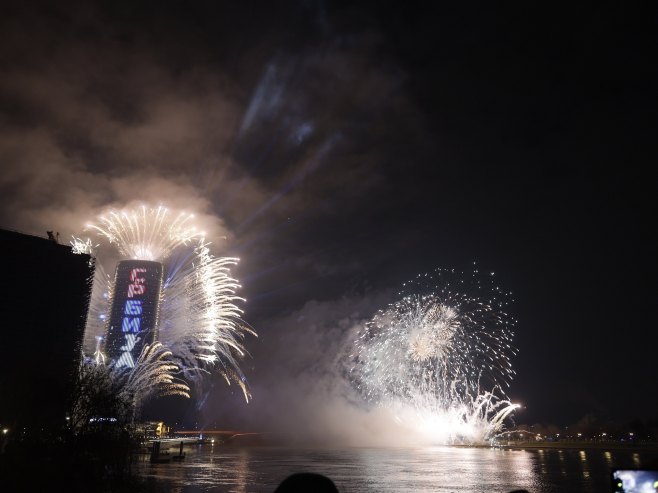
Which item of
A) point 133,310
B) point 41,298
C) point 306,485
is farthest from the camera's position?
point 133,310

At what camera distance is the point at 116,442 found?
1117 inches

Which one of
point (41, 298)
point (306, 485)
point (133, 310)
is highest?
point (133, 310)

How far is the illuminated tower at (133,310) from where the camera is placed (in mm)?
118188

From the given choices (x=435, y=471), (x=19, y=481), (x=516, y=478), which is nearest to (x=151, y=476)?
(x=19, y=481)

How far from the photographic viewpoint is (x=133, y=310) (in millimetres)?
121000

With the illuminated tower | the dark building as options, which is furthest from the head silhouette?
the illuminated tower

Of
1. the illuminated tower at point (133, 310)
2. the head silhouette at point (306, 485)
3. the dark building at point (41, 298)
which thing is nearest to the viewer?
the head silhouette at point (306, 485)

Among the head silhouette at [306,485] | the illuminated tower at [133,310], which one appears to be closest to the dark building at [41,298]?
the illuminated tower at [133,310]

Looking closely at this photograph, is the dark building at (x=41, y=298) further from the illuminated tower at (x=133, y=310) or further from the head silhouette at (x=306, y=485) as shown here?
the head silhouette at (x=306, y=485)

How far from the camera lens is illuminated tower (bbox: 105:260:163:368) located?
4653 inches

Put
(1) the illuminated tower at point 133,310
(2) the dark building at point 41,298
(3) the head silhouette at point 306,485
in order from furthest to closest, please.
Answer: (1) the illuminated tower at point 133,310, (2) the dark building at point 41,298, (3) the head silhouette at point 306,485

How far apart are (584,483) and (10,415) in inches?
2070

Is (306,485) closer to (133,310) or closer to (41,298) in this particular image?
(41,298)

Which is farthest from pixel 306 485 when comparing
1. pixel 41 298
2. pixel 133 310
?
pixel 133 310
